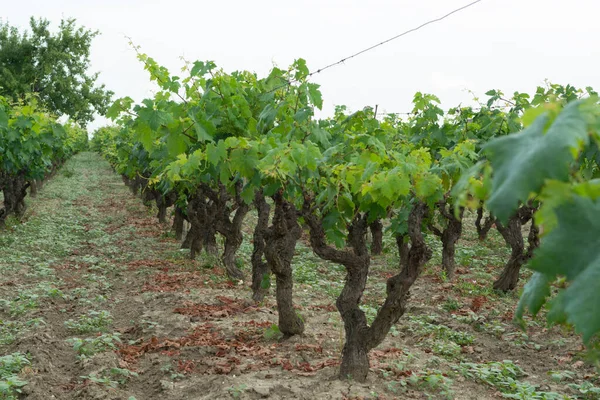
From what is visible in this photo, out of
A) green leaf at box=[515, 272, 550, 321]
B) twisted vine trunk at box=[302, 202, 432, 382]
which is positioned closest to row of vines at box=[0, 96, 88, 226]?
twisted vine trunk at box=[302, 202, 432, 382]

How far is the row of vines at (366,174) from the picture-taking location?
1.43 meters

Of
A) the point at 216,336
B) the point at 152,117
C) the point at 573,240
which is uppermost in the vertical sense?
the point at 152,117

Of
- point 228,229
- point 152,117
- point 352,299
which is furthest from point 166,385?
point 228,229

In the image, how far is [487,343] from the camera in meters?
7.70

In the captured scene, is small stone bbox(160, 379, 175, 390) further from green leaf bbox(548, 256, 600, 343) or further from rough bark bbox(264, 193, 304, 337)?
green leaf bbox(548, 256, 600, 343)

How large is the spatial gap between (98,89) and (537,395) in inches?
2317

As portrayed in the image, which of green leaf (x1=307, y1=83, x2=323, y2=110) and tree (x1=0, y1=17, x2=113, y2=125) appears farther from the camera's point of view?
tree (x1=0, y1=17, x2=113, y2=125)

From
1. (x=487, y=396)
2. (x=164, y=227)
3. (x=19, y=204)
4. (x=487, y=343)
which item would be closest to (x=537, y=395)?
(x=487, y=396)

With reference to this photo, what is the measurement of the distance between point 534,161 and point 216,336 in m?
6.22

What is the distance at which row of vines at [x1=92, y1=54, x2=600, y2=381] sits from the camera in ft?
4.70

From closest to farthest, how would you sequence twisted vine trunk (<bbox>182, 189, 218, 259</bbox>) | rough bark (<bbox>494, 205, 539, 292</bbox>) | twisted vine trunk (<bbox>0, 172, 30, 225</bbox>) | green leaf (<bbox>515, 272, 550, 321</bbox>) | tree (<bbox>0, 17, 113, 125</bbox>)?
green leaf (<bbox>515, 272, 550, 321</bbox>) < rough bark (<bbox>494, 205, 539, 292</bbox>) < twisted vine trunk (<bbox>182, 189, 218, 259</bbox>) < twisted vine trunk (<bbox>0, 172, 30, 225</bbox>) < tree (<bbox>0, 17, 113, 125</bbox>)

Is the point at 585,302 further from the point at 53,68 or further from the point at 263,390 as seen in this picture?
the point at 53,68

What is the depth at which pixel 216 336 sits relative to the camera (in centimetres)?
718

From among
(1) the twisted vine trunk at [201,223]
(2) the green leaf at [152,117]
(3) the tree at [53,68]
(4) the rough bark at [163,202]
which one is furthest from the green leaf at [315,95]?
(3) the tree at [53,68]
